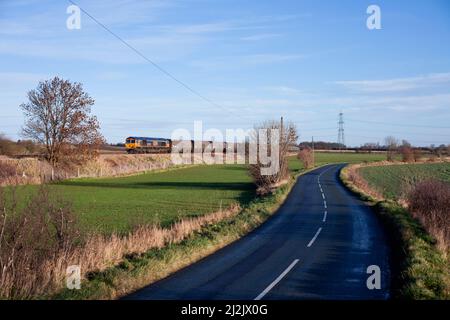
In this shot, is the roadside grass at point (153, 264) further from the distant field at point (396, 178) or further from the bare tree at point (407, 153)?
the bare tree at point (407, 153)

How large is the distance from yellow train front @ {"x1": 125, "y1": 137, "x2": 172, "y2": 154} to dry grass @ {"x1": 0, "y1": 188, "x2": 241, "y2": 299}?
7027 cm

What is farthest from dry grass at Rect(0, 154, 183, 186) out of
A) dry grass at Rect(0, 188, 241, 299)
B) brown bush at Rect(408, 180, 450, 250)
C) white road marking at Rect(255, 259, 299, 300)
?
white road marking at Rect(255, 259, 299, 300)

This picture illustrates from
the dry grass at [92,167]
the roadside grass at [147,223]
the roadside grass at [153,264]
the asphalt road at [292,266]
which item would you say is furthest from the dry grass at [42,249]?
the dry grass at [92,167]

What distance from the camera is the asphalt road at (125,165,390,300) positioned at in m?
9.11

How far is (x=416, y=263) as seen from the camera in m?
11.0

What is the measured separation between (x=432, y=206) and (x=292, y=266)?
11.4 metres

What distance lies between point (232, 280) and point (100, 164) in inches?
2180

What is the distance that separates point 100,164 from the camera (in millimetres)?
62875

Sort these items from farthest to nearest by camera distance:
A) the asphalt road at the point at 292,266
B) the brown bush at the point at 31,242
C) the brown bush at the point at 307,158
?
the brown bush at the point at 307,158
the asphalt road at the point at 292,266
the brown bush at the point at 31,242

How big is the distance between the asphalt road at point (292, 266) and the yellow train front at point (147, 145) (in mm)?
63994

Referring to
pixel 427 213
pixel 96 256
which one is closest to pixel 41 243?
pixel 96 256

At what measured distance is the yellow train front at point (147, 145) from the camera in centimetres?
8175

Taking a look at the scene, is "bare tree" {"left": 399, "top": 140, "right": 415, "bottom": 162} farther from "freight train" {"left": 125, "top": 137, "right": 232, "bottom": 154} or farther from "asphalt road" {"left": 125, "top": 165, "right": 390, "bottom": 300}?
"asphalt road" {"left": 125, "top": 165, "right": 390, "bottom": 300}
